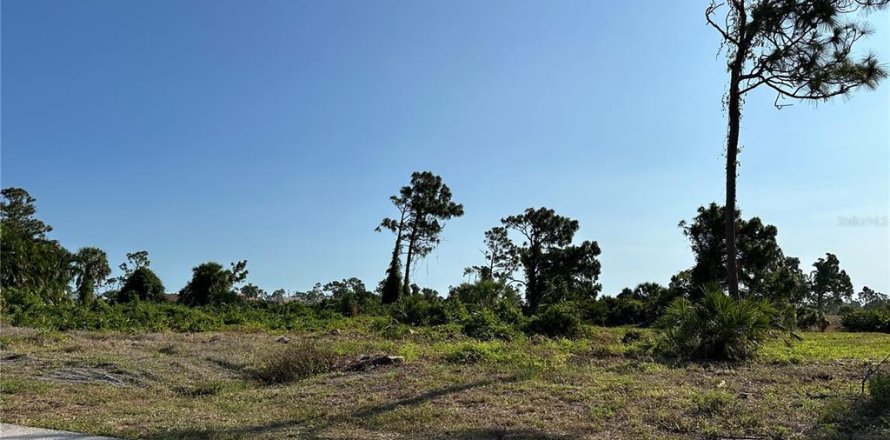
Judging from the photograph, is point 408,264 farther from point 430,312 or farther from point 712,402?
point 712,402

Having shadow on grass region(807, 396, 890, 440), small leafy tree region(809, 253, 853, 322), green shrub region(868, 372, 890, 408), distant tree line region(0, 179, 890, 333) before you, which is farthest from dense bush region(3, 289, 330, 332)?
small leafy tree region(809, 253, 853, 322)

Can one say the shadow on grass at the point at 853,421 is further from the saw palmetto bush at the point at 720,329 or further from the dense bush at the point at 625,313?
the dense bush at the point at 625,313

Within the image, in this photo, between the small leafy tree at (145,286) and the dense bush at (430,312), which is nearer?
the dense bush at (430,312)

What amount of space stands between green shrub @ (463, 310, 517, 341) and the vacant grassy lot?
3.97 metres

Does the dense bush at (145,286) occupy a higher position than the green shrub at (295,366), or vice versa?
the dense bush at (145,286)

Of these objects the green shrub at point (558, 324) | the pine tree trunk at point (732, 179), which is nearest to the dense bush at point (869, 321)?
the green shrub at point (558, 324)

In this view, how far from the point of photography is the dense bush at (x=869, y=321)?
2685 centimetres

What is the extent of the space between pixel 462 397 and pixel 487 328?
1000cm

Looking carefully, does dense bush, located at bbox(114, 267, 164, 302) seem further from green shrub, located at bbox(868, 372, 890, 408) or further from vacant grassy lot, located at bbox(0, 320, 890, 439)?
green shrub, located at bbox(868, 372, 890, 408)

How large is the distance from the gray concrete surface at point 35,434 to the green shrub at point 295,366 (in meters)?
3.68

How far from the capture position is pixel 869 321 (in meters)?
27.7

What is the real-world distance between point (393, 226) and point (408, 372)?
37.0m

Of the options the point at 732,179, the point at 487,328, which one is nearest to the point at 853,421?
the point at 732,179

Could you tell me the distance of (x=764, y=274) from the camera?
36.8 metres
